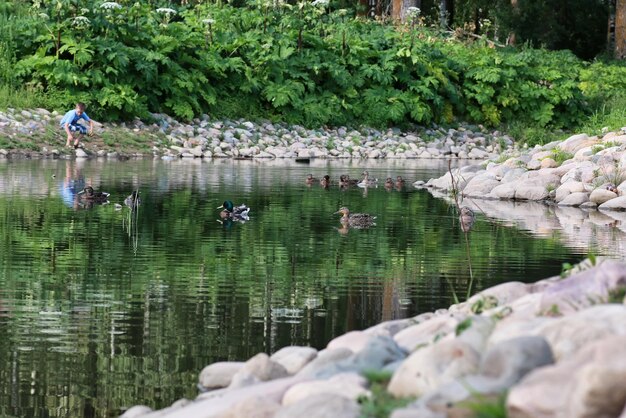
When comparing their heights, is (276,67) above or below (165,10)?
below

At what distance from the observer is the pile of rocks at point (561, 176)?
23016 millimetres

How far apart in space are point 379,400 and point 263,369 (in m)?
1.47

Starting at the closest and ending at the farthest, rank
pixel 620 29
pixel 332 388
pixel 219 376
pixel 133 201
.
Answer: pixel 332 388 < pixel 219 376 < pixel 133 201 < pixel 620 29

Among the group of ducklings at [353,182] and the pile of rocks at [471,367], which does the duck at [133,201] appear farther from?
the pile of rocks at [471,367]

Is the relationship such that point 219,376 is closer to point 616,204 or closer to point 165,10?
point 616,204

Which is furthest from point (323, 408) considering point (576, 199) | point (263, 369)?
point (576, 199)

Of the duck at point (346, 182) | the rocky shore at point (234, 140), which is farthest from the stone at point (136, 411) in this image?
the rocky shore at point (234, 140)

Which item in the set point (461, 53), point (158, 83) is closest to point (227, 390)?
point (158, 83)

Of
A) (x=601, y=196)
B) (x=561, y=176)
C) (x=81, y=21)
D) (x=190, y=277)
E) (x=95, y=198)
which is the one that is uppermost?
(x=81, y=21)

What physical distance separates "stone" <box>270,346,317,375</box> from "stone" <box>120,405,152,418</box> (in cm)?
85

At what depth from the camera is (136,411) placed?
7.68m

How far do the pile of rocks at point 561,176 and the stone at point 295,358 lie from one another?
45.2ft

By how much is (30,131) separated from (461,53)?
15229 mm

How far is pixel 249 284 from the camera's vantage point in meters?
12.7
